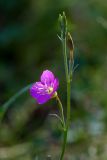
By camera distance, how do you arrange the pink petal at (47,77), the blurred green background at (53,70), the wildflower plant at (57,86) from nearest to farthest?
the wildflower plant at (57,86) → the pink petal at (47,77) → the blurred green background at (53,70)

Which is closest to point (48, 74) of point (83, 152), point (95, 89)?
point (83, 152)

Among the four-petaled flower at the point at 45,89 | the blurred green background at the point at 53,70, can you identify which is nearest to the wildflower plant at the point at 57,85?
the four-petaled flower at the point at 45,89

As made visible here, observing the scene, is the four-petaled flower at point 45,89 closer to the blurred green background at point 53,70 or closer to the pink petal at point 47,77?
the pink petal at point 47,77

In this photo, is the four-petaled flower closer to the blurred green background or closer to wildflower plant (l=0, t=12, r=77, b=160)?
wildflower plant (l=0, t=12, r=77, b=160)

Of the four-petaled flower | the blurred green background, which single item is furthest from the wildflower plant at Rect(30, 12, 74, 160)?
the blurred green background

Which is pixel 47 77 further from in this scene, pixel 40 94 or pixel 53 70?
pixel 53 70

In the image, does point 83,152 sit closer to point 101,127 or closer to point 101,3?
point 101,127
